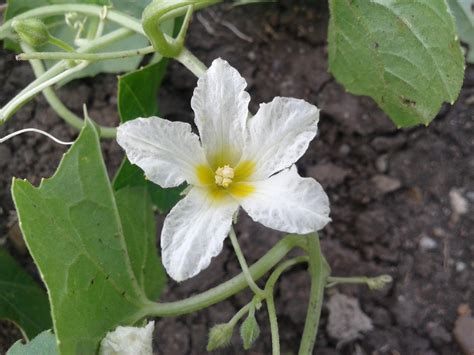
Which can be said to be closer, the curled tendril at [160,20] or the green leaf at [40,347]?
the curled tendril at [160,20]

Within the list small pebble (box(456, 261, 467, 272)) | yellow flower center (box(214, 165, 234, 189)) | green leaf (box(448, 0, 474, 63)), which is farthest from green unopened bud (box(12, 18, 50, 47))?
small pebble (box(456, 261, 467, 272))

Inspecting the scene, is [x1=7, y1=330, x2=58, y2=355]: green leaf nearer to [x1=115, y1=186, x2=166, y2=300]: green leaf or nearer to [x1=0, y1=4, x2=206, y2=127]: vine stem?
[x1=115, y1=186, x2=166, y2=300]: green leaf

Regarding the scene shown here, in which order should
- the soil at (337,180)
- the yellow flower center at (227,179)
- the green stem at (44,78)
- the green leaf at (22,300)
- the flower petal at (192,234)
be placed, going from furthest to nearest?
the soil at (337,180) < the green leaf at (22,300) < the green stem at (44,78) < the yellow flower center at (227,179) < the flower petal at (192,234)

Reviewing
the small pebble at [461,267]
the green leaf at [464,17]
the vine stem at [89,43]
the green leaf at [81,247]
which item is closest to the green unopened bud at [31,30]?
the vine stem at [89,43]

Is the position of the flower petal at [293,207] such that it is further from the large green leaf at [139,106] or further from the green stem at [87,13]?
the green stem at [87,13]

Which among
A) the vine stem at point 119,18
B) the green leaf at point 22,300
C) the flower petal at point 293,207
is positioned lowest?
the green leaf at point 22,300

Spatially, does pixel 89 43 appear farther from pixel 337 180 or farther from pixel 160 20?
pixel 337 180

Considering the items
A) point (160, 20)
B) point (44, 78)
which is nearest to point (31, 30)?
point (44, 78)

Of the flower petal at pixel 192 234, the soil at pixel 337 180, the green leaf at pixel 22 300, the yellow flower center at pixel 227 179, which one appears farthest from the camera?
the soil at pixel 337 180
